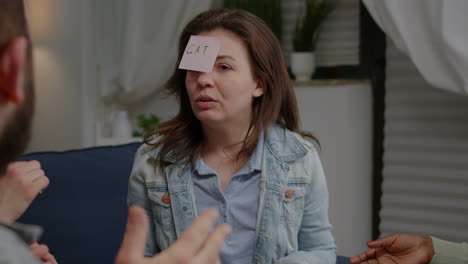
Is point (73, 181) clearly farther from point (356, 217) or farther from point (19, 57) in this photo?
point (356, 217)

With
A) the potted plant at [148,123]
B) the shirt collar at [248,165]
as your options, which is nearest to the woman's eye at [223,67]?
the shirt collar at [248,165]

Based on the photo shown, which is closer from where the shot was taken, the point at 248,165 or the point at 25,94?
the point at 25,94

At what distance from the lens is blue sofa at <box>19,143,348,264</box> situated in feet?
4.60

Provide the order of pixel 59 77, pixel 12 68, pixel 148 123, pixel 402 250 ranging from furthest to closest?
pixel 59 77 < pixel 148 123 < pixel 402 250 < pixel 12 68

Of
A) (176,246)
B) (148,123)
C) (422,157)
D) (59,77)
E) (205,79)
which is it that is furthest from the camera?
(59,77)

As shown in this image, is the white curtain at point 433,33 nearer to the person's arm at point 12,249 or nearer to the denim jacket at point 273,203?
the denim jacket at point 273,203

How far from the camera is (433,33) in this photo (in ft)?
6.36

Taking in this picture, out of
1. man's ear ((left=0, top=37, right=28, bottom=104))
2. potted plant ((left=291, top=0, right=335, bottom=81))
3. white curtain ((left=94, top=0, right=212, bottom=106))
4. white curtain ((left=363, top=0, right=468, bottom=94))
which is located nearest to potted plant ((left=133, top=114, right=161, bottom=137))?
white curtain ((left=94, top=0, right=212, bottom=106))

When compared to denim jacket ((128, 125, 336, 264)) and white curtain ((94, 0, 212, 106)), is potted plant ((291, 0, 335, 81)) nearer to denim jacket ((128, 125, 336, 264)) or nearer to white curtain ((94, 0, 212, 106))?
white curtain ((94, 0, 212, 106))

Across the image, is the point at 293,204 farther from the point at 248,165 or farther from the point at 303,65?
the point at 303,65

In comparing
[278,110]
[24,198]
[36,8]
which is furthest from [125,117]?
[24,198]

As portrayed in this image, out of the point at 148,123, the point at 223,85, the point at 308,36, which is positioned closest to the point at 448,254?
the point at 223,85

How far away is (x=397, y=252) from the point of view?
4.74 feet

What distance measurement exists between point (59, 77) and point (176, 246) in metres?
2.76
